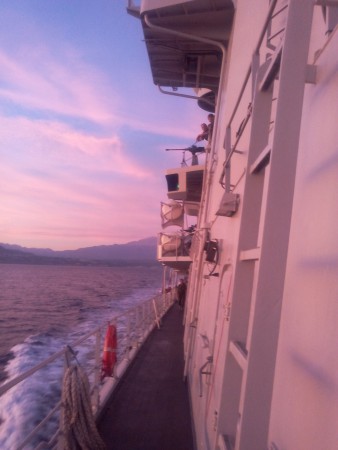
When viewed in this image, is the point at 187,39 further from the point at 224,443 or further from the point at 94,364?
the point at 224,443

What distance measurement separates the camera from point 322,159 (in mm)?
1236

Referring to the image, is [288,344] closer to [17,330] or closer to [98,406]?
[98,406]

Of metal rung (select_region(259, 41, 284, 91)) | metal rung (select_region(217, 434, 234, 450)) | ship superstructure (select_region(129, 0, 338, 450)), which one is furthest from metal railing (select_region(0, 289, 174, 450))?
metal rung (select_region(259, 41, 284, 91))

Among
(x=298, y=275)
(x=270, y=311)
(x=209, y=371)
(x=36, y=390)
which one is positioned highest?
(x=298, y=275)

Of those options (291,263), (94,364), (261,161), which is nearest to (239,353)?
(291,263)

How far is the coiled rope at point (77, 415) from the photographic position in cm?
329

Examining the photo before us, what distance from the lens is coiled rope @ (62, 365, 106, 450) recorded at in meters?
3.29

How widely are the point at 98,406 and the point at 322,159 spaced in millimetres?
4051

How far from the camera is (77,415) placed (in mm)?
3354

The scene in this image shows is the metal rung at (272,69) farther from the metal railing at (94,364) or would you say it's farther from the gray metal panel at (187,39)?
the gray metal panel at (187,39)

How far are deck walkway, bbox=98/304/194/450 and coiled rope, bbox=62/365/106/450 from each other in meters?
0.35

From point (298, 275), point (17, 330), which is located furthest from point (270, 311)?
point (17, 330)

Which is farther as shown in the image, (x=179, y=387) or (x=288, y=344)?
(x=179, y=387)

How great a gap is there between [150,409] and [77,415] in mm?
1422
